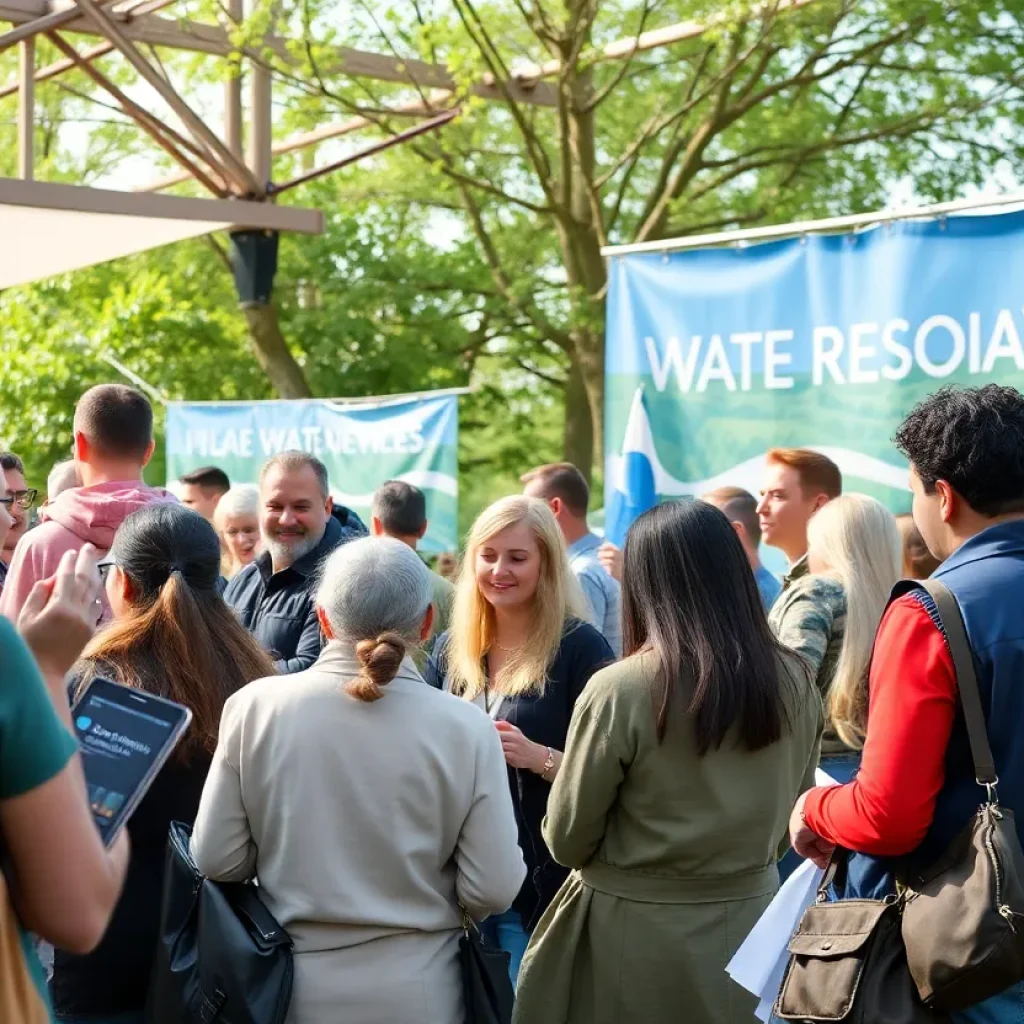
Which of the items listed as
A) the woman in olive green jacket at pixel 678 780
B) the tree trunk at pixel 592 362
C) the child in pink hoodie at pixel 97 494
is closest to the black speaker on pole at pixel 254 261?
the child in pink hoodie at pixel 97 494

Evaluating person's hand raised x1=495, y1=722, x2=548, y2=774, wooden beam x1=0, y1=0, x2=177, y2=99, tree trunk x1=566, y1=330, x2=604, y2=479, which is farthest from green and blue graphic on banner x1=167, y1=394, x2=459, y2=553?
tree trunk x1=566, y1=330, x2=604, y2=479

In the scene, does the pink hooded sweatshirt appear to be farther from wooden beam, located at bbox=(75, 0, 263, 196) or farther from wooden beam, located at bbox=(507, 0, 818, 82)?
wooden beam, located at bbox=(507, 0, 818, 82)

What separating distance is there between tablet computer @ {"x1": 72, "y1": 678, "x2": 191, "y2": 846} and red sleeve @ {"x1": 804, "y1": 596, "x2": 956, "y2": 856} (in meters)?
1.27

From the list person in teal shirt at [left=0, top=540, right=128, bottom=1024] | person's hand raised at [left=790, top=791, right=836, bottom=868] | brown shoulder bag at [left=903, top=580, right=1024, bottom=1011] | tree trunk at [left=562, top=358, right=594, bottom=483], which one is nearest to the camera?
person in teal shirt at [left=0, top=540, right=128, bottom=1024]

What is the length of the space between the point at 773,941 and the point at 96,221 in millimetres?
5974

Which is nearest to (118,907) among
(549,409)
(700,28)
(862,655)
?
(862,655)

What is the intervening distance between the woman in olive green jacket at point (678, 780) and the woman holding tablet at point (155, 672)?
32.2 inches

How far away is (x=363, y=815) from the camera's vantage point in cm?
323

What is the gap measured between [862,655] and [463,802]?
1799mm

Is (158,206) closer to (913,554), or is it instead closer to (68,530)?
(68,530)

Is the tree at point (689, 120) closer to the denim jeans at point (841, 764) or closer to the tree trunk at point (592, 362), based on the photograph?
the tree trunk at point (592, 362)

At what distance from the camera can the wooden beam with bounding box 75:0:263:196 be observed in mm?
7961

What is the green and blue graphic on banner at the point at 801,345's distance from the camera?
5.71 metres

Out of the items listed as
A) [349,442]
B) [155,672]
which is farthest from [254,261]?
[155,672]
